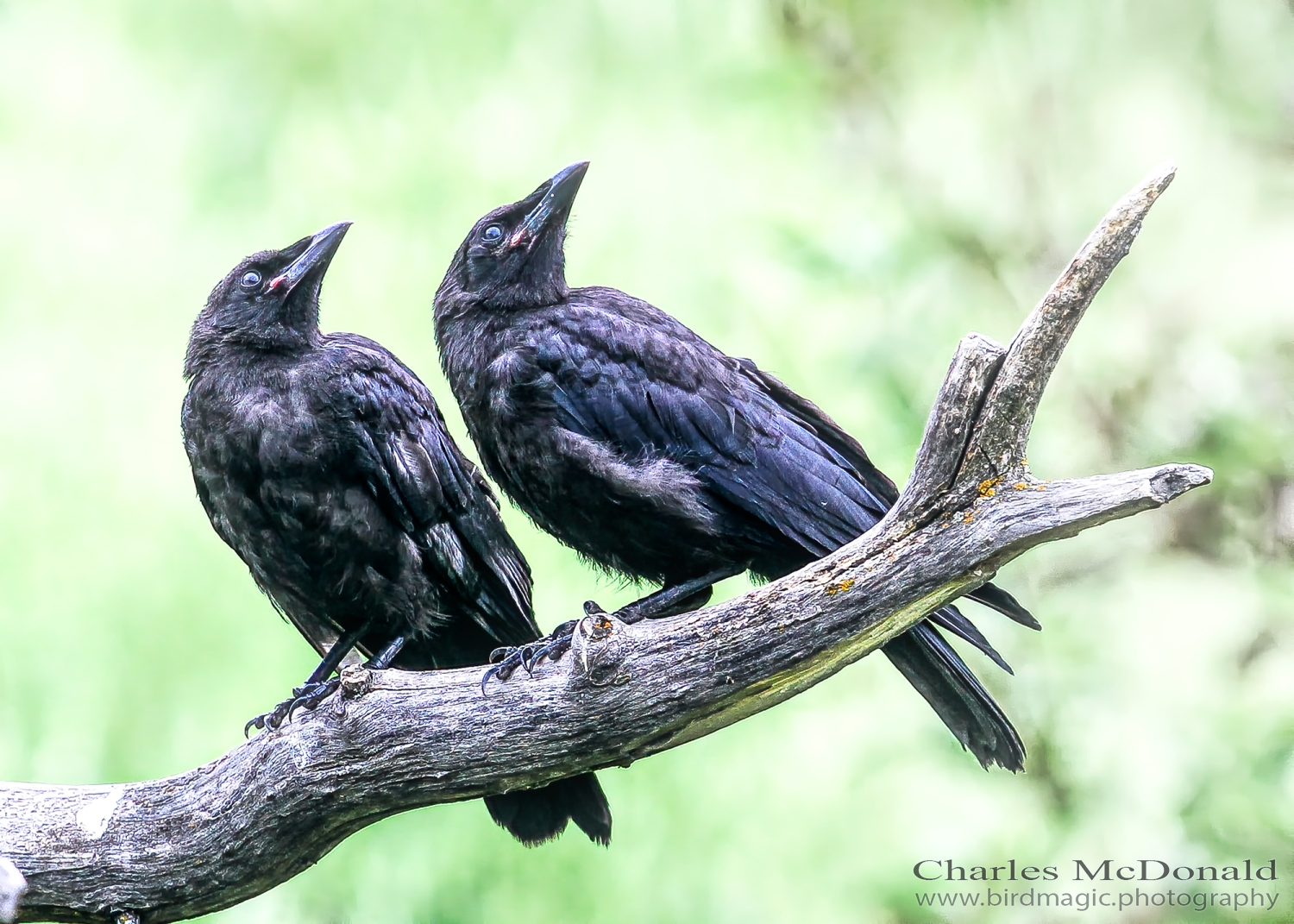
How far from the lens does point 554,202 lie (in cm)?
353

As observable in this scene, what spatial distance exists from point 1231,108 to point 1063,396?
151 centimetres

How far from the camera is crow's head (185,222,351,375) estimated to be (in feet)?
11.5

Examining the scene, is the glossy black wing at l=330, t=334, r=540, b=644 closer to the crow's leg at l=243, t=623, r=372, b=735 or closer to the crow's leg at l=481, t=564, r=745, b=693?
the crow's leg at l=481, t=564, r=745, b=693

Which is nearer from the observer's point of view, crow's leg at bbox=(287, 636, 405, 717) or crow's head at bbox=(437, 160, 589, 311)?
crow's leg at bbox=(287, 636, 405, 717)

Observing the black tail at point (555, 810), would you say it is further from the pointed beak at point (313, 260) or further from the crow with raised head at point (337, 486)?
the pointed beak at point (313, 260)

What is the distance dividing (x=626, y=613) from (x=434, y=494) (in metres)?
0.65

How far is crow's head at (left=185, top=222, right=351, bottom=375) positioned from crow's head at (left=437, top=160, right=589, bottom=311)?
1.19 ft

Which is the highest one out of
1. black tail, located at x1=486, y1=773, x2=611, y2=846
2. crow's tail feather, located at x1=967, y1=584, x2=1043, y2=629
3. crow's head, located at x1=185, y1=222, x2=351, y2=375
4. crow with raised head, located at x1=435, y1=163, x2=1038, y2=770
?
crow's head, located at x1=185, y1=222, x2=351, y2=375

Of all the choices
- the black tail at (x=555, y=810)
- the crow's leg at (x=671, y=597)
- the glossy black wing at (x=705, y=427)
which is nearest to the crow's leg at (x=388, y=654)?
the black tail at (x=555, y=810)

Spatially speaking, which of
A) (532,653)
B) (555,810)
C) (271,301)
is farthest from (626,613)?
(271,301)

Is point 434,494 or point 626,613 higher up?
point 434,494

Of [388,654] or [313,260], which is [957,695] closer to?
[388,654]

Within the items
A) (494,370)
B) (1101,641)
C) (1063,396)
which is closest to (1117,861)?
(1101,641)

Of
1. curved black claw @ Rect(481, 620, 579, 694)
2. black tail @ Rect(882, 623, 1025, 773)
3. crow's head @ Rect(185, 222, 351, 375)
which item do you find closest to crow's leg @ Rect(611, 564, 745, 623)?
curved black claw @ Rect(481, 620, 579, 694)
